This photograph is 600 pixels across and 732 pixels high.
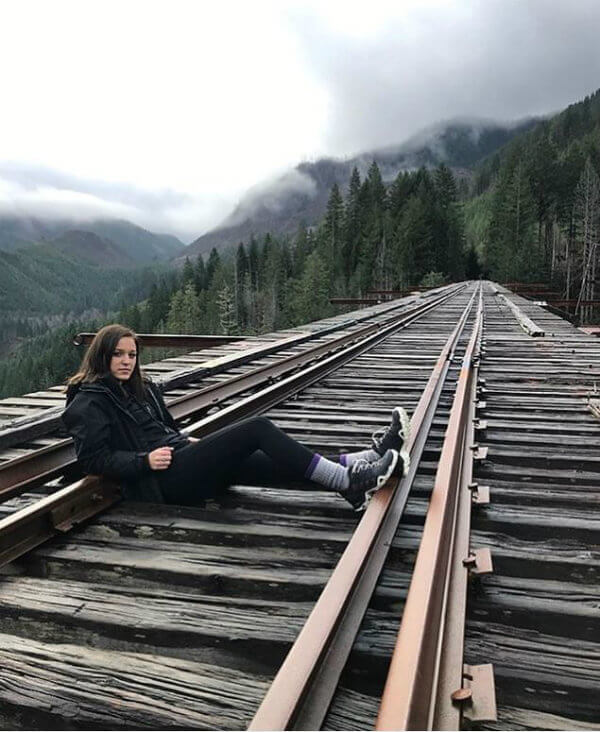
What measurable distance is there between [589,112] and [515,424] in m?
143

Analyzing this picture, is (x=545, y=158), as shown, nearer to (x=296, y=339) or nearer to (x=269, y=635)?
(x=296, y=339)

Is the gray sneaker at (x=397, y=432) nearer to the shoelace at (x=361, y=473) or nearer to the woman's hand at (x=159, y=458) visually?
the shoelace at (x=361, y=473)

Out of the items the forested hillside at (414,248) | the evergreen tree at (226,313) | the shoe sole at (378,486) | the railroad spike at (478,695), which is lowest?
the railroad spike at (478,695)

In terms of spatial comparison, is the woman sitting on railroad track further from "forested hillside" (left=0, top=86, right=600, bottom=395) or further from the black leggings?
"forested hillside" (left=0, top=86, right=600, bottom=395)

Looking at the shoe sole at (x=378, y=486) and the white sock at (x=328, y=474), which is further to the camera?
the white sock at (x=328, y=474)

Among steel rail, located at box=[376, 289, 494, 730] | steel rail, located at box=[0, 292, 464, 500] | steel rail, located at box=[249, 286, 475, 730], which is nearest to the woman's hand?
steel rail, located at box=[0, 292, 464, 500]

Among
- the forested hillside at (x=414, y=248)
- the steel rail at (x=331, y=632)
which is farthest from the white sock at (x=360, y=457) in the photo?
the forested hillside at (x=414, y=248)

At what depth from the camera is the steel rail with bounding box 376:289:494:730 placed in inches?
56.8

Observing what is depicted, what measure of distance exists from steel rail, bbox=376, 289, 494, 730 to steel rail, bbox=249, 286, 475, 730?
0.65 feet

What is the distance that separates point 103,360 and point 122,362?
0.35 feet

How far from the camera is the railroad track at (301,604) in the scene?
169 centimetres

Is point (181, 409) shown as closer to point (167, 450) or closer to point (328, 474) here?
point (167, 450)

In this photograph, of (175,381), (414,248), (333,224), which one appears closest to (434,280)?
(414,248)

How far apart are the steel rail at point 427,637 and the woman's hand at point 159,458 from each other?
136 cm
